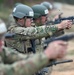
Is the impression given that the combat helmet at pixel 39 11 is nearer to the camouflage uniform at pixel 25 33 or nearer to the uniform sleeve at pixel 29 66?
the camouflage uniform at pixel 25 33

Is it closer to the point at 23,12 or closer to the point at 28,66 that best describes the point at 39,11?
the point at 23,12

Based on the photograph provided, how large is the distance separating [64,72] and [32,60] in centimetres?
621

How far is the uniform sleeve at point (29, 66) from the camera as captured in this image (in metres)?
2.91

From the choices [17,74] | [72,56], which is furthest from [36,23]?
[72,56]

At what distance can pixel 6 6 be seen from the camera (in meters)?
20.8

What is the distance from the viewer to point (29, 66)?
2.96m

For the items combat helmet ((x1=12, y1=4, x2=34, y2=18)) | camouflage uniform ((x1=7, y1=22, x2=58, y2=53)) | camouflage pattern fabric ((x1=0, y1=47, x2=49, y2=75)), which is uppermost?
combat helmet ((x1=12, y1=4, x2=34, y2=18))

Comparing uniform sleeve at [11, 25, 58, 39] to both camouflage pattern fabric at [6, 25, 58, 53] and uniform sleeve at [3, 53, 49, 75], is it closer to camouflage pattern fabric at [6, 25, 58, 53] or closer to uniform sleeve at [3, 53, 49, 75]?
camouflage pattern fabric at [6, 25, 58, 53]

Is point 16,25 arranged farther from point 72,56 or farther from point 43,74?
point 72,56

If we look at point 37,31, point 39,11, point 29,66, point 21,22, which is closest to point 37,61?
point 29,66

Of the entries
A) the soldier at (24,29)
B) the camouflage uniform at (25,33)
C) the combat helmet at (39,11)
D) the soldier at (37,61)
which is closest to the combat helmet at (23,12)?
the soldier at (24,29)

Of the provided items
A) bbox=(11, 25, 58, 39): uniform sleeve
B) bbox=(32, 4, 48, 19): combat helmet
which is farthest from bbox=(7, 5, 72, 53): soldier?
bbox=(32, 4, 48, 19): combat helmet

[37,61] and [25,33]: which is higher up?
[37,61]

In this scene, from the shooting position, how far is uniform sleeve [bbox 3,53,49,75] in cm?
291
